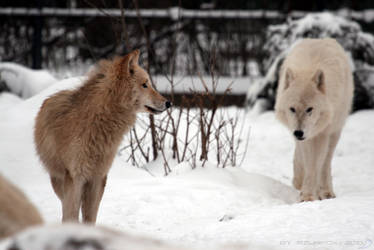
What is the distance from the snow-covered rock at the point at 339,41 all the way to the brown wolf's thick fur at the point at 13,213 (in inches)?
321

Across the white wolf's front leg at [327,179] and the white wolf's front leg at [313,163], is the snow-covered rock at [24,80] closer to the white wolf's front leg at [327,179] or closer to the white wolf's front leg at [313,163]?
the white wolf's front leg at [313,163]

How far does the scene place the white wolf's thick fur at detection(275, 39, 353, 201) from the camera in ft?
18.0

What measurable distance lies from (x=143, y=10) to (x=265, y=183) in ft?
21.6

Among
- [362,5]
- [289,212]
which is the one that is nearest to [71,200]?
[289,212]

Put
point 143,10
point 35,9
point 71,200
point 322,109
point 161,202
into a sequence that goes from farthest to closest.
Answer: point 143,10, point 35,9, point 322,109, point 161,202, point 71,200

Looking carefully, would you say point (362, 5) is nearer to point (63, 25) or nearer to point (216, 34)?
point (216, 34)

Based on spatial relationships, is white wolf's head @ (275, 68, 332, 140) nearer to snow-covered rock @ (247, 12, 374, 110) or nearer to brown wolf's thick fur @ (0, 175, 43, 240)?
snow-covered rock @ (247, 12, 374, 110)

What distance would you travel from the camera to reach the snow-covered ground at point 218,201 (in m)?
3.49

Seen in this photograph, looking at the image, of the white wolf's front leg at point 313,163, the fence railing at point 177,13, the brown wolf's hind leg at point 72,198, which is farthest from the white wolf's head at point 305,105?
the fence railing at point 177,13

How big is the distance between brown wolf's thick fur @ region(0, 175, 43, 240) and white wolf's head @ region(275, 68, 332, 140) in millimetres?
4054

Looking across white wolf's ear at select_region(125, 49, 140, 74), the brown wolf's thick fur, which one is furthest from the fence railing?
the brown wolf's thick fur

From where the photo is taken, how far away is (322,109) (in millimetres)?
5547

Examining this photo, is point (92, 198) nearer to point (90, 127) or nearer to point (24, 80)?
point (90, 127)

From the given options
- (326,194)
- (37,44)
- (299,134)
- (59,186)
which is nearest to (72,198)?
(59,186)
